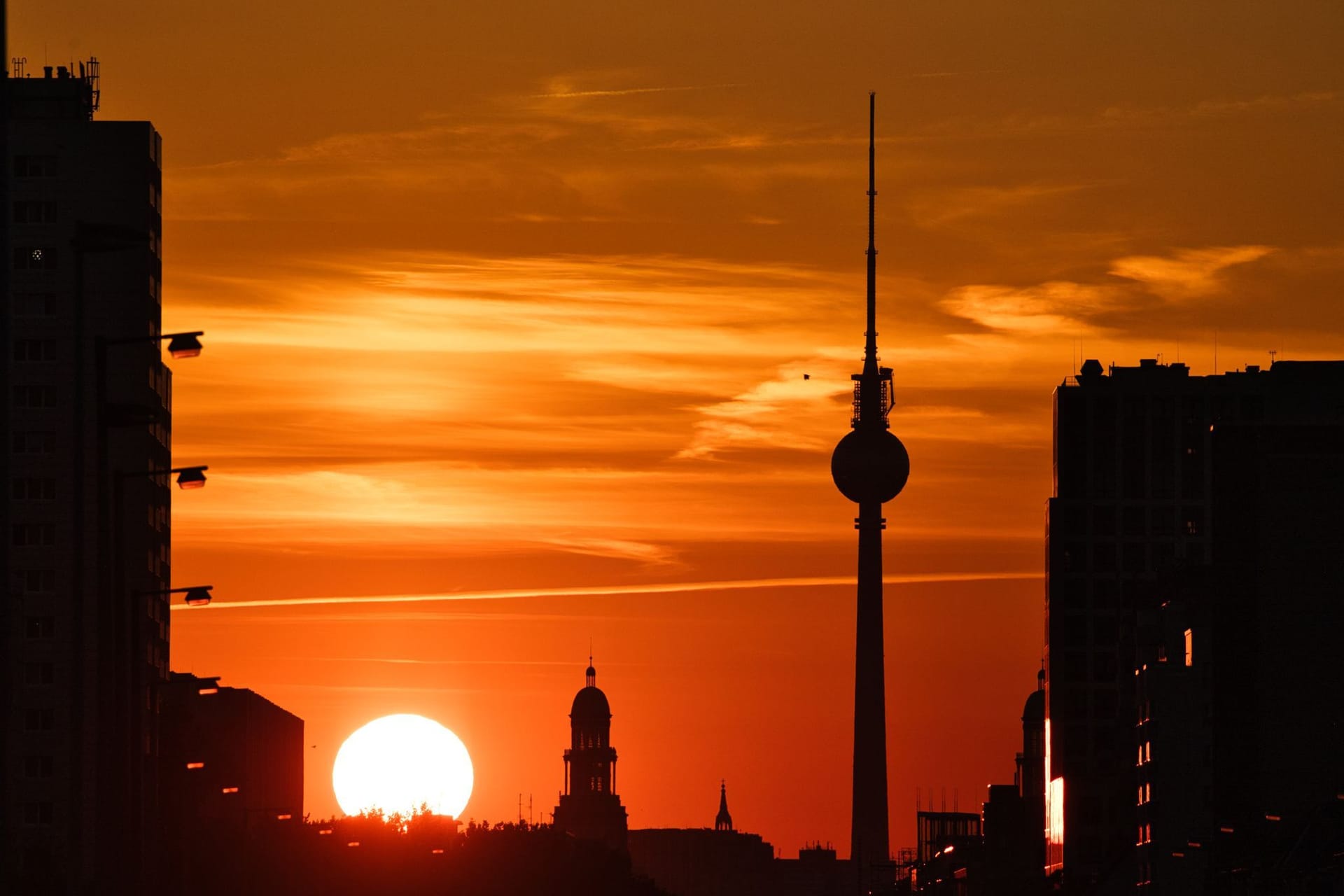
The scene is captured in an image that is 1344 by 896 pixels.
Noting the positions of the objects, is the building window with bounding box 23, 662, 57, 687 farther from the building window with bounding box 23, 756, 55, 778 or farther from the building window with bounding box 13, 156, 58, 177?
the building window with bounding box 13, 156, 58, 177

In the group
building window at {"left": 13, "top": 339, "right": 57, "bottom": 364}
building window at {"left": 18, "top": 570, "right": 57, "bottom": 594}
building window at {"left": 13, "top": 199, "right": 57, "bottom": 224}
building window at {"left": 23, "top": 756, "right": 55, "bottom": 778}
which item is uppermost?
building window at {"left": 13, "top": 199, "right": 57, "bottom": 224}

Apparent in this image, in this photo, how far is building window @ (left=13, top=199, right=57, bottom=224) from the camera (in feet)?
599

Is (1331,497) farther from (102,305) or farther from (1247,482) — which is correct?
(102,305)

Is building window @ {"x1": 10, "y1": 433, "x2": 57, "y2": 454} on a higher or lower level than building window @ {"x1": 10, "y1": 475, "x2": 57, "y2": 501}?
higher

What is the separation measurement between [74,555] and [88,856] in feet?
349

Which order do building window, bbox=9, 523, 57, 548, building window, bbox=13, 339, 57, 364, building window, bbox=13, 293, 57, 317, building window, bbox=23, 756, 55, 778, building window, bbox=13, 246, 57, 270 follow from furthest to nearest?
building window, bbox=13, 246, 57, 270 < building window, bbox=13, 293, 57, 317 < building window, bbox=13, 339, 57, 364 < building window, bbox=9, 523, 57, 548 < building window, bbox=23, 756, 55, 778

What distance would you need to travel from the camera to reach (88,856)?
160 metres

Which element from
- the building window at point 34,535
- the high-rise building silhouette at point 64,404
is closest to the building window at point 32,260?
the high-rise building silhouette at point 64,404

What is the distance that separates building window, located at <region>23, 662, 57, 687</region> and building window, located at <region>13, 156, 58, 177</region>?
29.3 m

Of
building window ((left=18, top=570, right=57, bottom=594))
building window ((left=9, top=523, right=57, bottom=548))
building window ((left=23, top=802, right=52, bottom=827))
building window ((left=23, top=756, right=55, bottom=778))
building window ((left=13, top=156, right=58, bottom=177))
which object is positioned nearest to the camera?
building window ((left=23, top=802, right=52, bottom=827))

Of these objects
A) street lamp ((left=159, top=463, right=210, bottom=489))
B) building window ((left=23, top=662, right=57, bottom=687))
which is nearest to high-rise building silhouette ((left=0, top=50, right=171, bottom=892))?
building window ((left=23, top=662, right=57, bottom=687))

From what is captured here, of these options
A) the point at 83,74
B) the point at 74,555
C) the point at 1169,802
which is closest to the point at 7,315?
the point at 74,555

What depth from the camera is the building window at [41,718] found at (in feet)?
566

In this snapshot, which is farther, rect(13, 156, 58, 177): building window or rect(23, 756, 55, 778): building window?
rect(13, 156, 58, 177): building window
